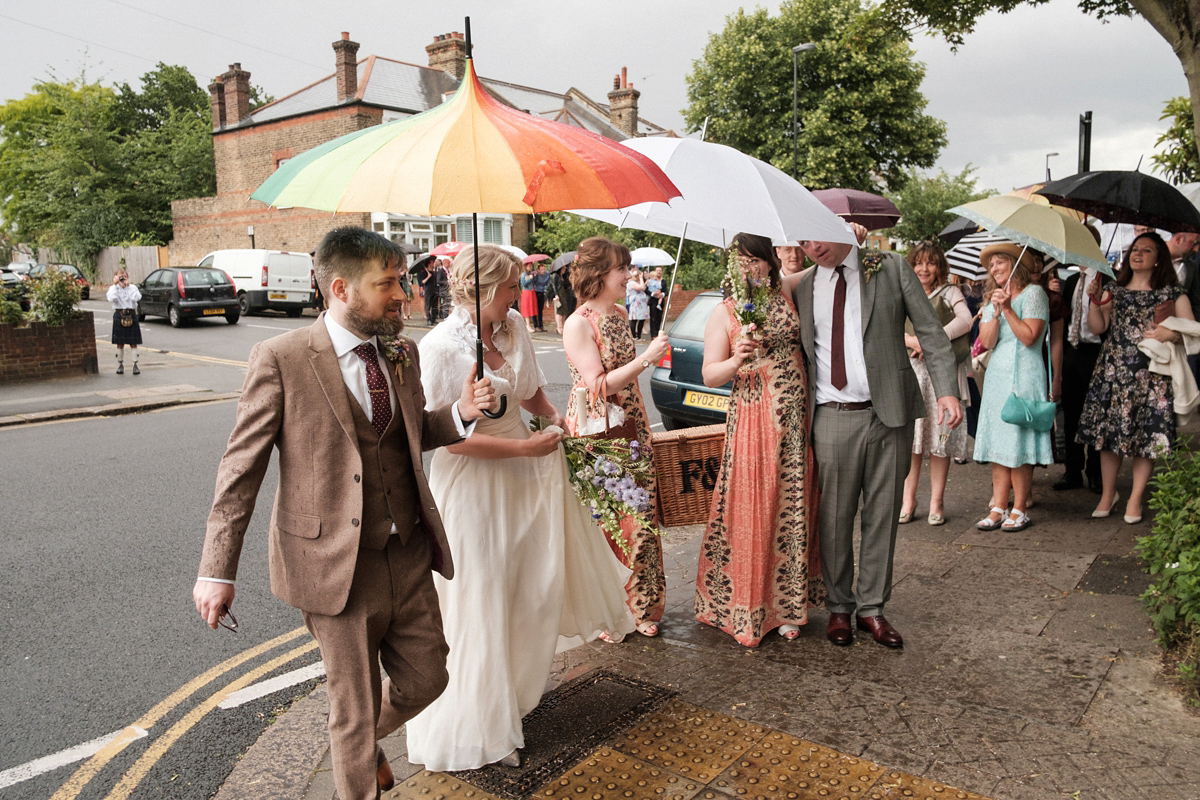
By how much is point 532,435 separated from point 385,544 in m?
0.88

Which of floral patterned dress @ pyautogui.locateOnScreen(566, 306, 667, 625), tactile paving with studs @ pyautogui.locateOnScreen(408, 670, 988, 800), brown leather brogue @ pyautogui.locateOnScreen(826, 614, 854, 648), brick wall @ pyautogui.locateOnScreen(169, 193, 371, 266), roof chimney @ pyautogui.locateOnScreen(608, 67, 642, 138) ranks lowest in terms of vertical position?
tactile paving with studs @ pyautogui.locateOnScreen(408, 670, 988, 800)

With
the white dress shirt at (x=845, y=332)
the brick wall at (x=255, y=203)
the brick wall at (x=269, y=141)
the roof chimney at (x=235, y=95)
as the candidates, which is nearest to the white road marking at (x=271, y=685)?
the white dress shirt at (x=845, y=332)

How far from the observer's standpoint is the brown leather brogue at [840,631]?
424 centimetres

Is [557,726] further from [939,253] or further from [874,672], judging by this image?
[939,253]

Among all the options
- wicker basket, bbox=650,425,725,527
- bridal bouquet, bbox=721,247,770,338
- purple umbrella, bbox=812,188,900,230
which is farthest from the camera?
purple umbrella, bbox=812,188,900,230

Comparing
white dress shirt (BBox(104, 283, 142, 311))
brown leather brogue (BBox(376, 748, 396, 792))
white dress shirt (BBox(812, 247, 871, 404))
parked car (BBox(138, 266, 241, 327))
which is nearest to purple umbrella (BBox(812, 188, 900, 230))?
white dress shirt (BBox(812, 247, 871, 404))

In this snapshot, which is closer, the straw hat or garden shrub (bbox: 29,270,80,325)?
Result: the straw hat

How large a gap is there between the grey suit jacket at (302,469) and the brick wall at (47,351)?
14.8 meters

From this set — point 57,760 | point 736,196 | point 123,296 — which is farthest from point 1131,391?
point 123,296

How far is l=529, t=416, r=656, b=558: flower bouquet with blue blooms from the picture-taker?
11.9 feet

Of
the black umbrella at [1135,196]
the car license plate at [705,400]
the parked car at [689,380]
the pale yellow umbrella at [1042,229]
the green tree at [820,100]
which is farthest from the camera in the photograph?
the green tree at [820,100]

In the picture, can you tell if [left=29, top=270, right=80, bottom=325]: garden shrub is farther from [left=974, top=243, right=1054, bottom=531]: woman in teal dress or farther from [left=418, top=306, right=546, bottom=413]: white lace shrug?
[left=974, top=243, right=1054, bottom=531]: woman in teal dress

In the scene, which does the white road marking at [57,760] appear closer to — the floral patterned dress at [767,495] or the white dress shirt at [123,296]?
the floral patterned dress at [767,495]

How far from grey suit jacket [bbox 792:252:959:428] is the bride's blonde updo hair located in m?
1.82
